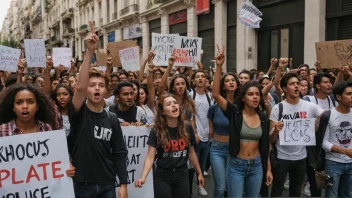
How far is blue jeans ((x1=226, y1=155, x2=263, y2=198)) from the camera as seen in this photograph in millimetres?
3707

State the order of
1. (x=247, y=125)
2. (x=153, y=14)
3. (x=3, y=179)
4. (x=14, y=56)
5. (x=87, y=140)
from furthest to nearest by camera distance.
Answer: (x=153, y=14), (x=14, y=56), (x=247, y=125), (x=87, y=140), (x=3, y=179)

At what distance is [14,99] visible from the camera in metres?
2.82

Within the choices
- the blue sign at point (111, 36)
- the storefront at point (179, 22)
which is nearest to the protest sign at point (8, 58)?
the storefront at point (179, 22)

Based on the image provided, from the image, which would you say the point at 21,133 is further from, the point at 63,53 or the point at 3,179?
the point at 63,53

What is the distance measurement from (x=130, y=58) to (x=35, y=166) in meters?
5.55

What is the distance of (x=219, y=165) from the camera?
4.46m

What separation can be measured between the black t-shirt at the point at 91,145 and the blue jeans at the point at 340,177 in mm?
2343

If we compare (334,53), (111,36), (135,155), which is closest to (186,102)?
(135,155)

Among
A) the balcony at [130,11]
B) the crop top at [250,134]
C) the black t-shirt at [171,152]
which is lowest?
the black t-shirt at [171,152]

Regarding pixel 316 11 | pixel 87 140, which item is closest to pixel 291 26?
pixel 316 11

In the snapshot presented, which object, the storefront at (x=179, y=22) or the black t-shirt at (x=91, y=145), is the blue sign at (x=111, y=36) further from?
the black t-shirt at (x=91, y=145)

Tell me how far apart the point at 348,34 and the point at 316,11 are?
1199 mm

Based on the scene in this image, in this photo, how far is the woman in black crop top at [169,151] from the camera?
3510 mm

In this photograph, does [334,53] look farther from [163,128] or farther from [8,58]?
[8,58]
